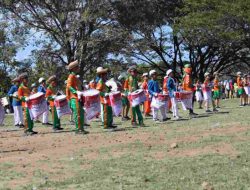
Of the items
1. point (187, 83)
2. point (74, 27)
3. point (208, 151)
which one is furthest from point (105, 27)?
point (208, 151)

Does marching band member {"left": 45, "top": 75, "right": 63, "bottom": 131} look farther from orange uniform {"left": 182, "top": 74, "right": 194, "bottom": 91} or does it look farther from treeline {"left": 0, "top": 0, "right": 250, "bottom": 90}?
treeline {"left": 0, "top": 0, "right": 250, "bottom": 90}

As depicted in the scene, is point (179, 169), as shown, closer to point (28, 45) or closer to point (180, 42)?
point (28, 45)

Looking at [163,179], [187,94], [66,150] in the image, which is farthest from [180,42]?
[163,179]

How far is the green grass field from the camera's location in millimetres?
8141

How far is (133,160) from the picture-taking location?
33.1 feet

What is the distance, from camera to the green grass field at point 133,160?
26.7 ft

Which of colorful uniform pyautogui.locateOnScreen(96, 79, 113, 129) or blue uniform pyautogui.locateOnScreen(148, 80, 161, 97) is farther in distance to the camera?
blue uniform pyautogui.locateOnScreen(148, 80, 161, 97)

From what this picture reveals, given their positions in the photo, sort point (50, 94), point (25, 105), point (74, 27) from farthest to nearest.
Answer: point (74, 27) < point (50, 94) < point (25, 105)

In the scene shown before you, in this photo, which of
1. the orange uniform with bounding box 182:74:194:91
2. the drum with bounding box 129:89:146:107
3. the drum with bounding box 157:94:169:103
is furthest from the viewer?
the orange uniform with bounding box 182:74:194:91

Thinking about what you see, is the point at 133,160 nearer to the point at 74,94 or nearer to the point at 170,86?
the point at 74,94

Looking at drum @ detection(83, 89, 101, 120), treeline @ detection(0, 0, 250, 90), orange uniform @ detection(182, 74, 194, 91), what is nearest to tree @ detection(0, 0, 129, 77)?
treeline @ detection(0, 0, 250, 90)

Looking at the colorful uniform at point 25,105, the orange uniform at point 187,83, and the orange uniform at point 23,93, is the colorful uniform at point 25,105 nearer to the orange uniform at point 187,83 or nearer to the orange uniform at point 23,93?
the orange uniform at point 23,93

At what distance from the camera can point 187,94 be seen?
66.5 feet

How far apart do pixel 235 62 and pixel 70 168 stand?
47.3 metres
